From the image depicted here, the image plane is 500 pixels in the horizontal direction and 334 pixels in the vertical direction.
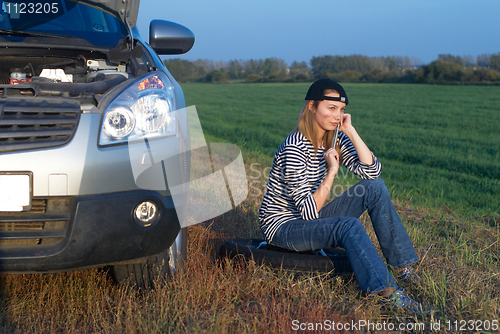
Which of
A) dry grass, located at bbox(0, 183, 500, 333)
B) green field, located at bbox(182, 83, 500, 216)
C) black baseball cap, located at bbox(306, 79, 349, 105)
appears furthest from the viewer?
green field, located at bbox(182, 83, 500, 216)

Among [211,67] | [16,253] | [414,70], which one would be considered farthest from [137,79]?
[211,67]

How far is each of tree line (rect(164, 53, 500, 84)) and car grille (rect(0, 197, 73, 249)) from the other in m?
59.2

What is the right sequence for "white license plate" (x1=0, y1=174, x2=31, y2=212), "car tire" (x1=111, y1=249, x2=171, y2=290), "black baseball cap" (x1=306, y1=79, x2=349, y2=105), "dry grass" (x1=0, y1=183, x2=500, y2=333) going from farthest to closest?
"black baseball cap" (x1=306, y1=79, x2=349, y2=105) < "car tire" (x1=111, y1=249, x2=171, y2=290) < "dry grass" (x1=0, y1=183, x2=500, y2=333) < "white license plate" (x1=0, y1=174, x2=31, y2=212)

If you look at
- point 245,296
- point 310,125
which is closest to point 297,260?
point 245,296

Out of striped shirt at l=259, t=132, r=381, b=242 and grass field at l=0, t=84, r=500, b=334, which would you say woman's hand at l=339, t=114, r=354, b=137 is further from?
grass field at l=0, t=84, r=500, b=334

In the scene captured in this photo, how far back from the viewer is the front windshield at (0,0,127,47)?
300cm

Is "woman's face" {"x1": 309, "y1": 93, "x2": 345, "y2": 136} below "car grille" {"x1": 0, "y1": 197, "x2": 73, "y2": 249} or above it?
above

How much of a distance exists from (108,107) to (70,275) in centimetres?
133

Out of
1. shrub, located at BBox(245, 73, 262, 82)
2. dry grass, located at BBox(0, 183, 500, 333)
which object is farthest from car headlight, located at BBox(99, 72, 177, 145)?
shrub, located at BBox(245, 73, 262, 82)

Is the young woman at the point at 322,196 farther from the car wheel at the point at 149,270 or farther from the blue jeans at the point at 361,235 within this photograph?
the car wheel at the point at 149,270

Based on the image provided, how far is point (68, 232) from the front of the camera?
1.94 meters

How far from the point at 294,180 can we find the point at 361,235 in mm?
527

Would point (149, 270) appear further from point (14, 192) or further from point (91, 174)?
point (14, 192)

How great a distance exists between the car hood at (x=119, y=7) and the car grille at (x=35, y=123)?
1304 millimetres
